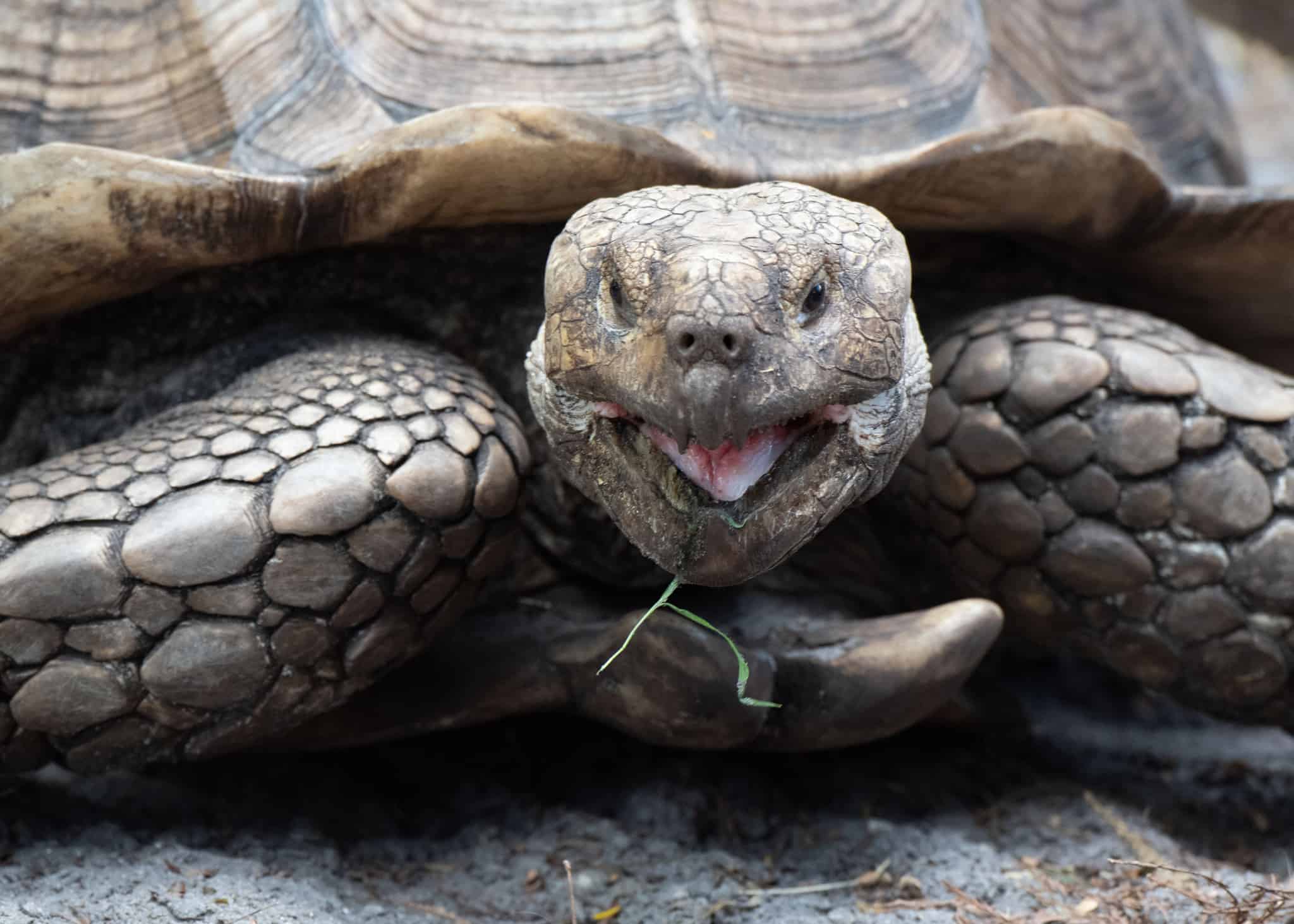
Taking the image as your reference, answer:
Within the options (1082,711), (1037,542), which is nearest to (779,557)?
(1037,542)

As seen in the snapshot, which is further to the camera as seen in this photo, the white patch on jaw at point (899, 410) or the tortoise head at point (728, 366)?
the white patch on jaw at point (899, 410)

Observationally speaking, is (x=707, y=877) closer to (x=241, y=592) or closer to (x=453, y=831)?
(x=453, y=831)

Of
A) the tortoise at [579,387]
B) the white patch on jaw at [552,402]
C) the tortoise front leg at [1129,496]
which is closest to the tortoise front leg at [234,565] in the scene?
the tortoise at [579,387]

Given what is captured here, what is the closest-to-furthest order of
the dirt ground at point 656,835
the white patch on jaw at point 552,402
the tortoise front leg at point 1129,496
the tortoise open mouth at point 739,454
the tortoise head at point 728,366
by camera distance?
the tortoise head at point 728,366
the tortoise open mouth at point 739,454
the white patch on jaw at point 552,402
the dirt ground at point 656,835
the tortoise front leg at point 1129,496

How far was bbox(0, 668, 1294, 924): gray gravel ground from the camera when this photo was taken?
2.01 metres

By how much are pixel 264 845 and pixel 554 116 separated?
141 centimetres

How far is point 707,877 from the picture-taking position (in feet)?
7.23

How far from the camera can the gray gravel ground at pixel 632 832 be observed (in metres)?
2.01

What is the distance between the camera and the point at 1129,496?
2.35 m

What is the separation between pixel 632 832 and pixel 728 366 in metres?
1.17

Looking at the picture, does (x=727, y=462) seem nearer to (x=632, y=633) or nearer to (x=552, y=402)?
(x=552, y=402)

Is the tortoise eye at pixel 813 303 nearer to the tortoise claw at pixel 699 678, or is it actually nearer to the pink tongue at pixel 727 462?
the pink tongue at pixel 727 462

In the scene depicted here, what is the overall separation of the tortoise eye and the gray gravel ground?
1017 mm

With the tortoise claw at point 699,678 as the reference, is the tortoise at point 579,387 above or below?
above
